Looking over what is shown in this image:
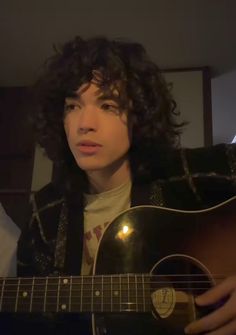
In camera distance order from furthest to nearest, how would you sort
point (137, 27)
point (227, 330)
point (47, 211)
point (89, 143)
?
point (137, 27) → point (47, 211) → point (89, 143) → point (227, 330)

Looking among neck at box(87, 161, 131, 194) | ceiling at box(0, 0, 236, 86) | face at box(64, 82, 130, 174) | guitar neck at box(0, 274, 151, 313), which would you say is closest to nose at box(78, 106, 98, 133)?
face at box(64, 82, 130, 174)

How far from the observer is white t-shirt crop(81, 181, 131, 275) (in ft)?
2.11

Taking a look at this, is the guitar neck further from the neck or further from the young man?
the neck

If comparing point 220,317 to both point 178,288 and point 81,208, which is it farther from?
point 81,208

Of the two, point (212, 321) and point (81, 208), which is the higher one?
point (81, 208)

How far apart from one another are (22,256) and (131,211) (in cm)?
31

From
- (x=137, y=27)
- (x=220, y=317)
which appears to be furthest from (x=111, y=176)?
(x=137, y=27)

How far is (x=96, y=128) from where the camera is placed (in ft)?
1.91

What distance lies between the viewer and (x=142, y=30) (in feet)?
3.76

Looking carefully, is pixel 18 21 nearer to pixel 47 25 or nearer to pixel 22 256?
pixel 47 25

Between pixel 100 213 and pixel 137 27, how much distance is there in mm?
761

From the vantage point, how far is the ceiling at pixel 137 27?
1063mm

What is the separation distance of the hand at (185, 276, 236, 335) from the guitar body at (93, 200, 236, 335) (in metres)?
0.02

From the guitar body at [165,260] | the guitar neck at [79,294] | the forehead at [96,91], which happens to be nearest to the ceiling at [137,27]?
the forehead at [96,91]
